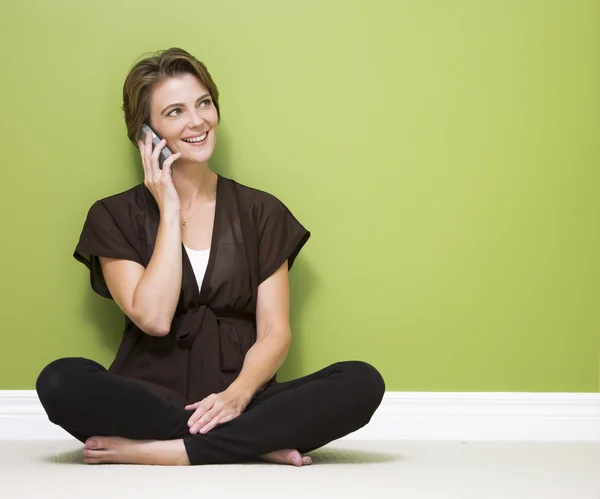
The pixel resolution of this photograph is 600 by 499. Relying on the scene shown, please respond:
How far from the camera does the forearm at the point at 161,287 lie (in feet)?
7.95

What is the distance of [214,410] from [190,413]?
6 cm

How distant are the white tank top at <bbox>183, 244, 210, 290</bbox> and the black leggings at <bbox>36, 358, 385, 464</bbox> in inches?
18.0

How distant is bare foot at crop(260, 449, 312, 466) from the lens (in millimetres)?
2213

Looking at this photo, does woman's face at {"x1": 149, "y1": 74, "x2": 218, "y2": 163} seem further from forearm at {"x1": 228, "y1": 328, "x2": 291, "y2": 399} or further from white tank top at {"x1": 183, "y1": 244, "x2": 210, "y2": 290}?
forearm at {"x1": 228, "y1": 328, "x2": 291, "y2": 399}

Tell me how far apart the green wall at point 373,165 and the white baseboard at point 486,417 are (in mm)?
51

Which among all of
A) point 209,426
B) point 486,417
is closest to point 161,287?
point 209,426

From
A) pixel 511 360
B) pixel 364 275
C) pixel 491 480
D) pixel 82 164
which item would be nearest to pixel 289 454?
pixel 491 480

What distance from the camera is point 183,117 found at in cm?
261

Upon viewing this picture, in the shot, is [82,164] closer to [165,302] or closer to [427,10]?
[165,302]

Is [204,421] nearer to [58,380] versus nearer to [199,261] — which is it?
[58,380]

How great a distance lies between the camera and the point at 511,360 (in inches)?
116

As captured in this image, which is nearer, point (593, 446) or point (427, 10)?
point (593, 446)

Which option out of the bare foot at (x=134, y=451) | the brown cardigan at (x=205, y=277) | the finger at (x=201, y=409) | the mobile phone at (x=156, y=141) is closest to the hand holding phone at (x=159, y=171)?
the mobile phone at (x=156, y=141)

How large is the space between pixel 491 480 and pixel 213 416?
711mm
